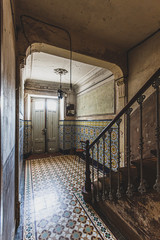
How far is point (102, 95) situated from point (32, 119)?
3214mm

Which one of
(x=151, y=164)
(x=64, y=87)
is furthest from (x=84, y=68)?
(x=151, y=164)

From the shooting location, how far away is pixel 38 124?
5.08 meters

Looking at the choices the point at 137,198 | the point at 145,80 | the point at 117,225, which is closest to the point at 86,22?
the point at 145,80

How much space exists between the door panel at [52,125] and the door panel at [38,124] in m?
0.22

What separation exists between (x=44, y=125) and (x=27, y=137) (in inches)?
34.6

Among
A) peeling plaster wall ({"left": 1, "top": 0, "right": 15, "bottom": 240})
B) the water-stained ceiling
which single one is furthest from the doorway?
peeling plaster wall ({"left": 1, "top": 0, "right": 15, "bottom": 240})

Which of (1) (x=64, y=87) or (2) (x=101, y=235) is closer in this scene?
(2) (x=101, y=235)

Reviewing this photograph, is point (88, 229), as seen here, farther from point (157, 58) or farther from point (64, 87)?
point (64, 87)

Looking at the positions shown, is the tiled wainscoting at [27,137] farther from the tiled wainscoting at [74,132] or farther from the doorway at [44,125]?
the tiled wainscoting at [74,132]

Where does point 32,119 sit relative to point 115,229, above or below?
above

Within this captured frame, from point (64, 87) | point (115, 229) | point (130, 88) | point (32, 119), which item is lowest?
point (115, 229)

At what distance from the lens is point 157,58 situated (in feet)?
6.51

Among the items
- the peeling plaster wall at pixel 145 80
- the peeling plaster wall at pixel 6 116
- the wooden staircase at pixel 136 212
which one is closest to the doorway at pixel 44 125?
the peeling plaster wall at pixel 145 80

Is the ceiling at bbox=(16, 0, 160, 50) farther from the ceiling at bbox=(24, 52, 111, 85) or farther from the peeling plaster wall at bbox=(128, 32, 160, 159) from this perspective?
the ceiling at bbox=(24, 52, 111, 85)
